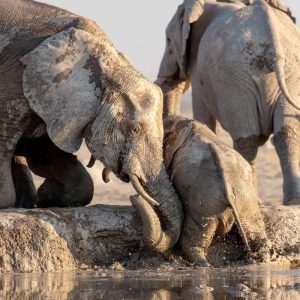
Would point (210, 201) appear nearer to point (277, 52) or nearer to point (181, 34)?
point (277, 52)

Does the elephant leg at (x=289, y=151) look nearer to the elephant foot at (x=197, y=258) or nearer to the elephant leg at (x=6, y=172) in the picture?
the elephant foot at (x=197, y=258)

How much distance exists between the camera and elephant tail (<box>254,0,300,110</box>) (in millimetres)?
12539

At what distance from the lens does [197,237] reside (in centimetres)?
987

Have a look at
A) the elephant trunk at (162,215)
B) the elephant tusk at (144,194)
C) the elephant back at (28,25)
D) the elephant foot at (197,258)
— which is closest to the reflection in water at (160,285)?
the elephant foot at (197,258)

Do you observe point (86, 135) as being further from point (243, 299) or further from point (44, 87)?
point (243, 299)

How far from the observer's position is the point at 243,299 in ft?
26.3

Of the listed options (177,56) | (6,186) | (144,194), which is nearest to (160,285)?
(144,194)

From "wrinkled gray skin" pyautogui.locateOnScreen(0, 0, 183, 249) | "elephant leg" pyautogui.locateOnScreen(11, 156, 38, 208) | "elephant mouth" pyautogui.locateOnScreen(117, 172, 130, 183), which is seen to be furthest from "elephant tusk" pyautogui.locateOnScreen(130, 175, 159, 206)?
"elephant leg" pyautogui.locateOnScreen(11, 156, 38, 208)

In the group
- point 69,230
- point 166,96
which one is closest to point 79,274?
point 69,230

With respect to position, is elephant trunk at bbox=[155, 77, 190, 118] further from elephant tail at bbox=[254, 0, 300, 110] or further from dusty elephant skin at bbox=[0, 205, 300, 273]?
dusty elephant skin at bbox=[0, 205, 300, 273]

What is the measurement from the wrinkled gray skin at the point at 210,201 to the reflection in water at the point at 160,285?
289 millimetres

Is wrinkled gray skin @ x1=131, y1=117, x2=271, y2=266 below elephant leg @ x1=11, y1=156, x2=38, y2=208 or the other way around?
the other way around

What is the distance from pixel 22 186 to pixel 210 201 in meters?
1.92

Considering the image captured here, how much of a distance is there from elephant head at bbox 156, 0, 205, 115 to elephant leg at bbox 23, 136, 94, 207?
3.67 metres
